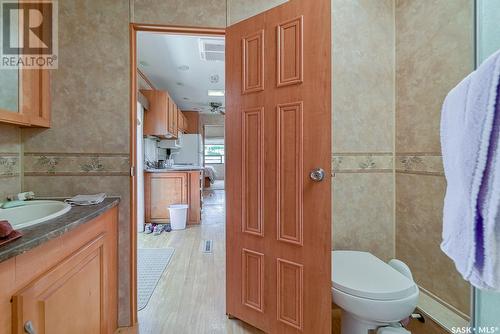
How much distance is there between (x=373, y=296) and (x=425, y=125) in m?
1.15

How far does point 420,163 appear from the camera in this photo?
5.20 ft

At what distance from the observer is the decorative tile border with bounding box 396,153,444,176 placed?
4.86ft

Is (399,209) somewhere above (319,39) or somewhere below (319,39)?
below

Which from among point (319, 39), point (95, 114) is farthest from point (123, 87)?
point (319, 39)

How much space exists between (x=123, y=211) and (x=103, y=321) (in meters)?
0.63

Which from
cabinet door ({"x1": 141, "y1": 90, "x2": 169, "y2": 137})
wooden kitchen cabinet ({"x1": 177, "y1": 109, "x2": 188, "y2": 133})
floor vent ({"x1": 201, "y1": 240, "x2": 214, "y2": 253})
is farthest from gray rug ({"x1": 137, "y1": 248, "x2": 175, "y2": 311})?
wooden kitchen cabinet ({"x1": 177, "y1": 109, "x2": 188, "y2": 133})

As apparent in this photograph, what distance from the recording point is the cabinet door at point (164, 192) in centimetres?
393

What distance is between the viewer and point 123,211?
159cm

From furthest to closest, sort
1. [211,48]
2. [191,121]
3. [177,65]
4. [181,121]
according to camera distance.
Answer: [191,121] → [181,121] → [177,65] → [211,48]

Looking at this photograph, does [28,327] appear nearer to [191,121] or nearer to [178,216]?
[178,216]

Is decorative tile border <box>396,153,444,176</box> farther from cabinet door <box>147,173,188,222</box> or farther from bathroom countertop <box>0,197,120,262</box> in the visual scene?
cabinet door <box>147,173,188,222</box>

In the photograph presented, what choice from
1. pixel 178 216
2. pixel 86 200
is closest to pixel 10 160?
pixel 86 200

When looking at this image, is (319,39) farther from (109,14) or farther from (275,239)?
(109,14)

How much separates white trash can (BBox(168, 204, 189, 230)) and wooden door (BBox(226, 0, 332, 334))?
231 centimetres
